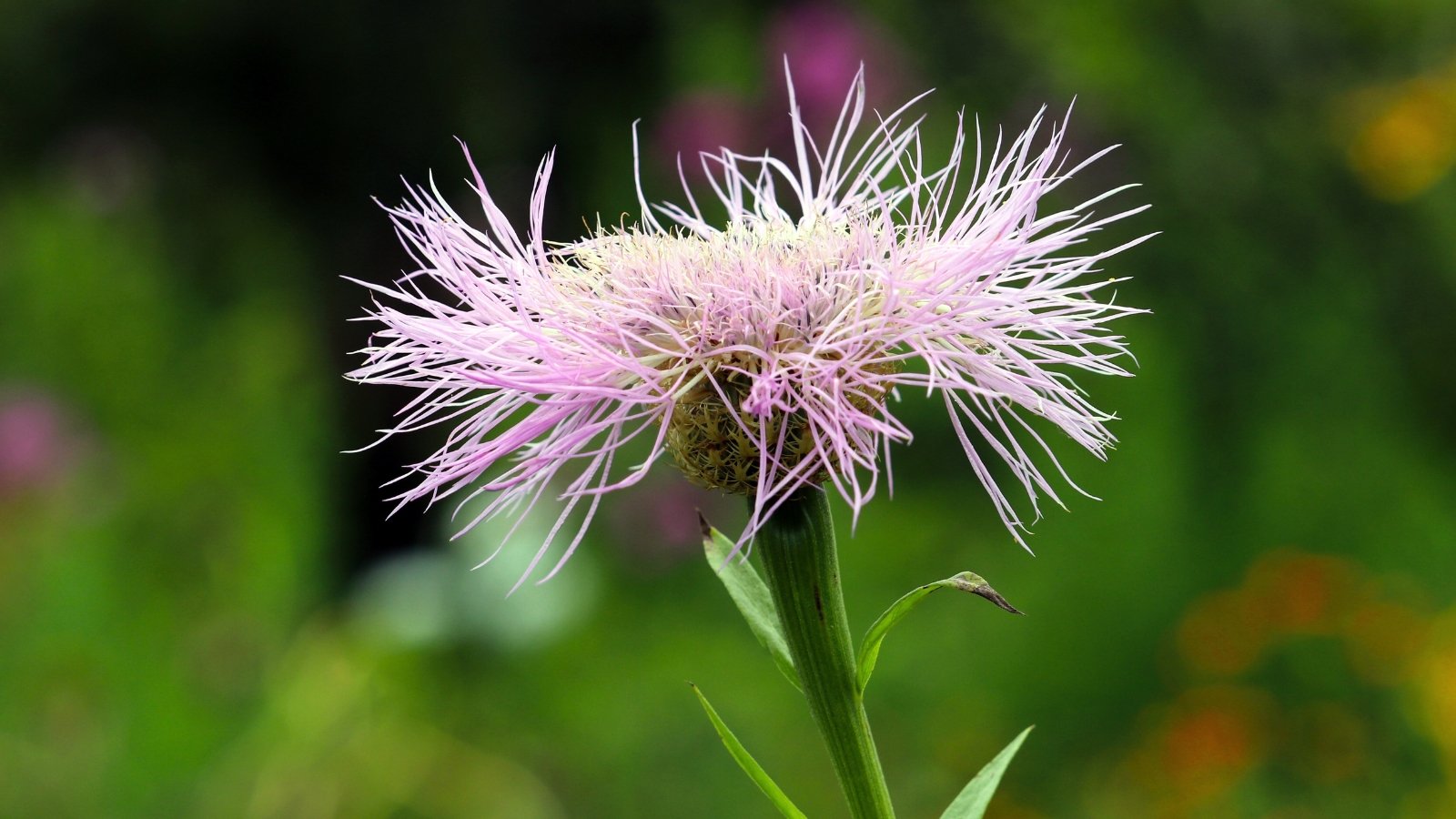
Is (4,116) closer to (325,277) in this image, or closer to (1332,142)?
(325,277)

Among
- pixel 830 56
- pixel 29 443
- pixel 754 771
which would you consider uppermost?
pixel 830 56

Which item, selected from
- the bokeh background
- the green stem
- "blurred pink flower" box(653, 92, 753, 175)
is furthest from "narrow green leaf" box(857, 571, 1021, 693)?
"blurred pink flower" box(653, 92, 753, 175)

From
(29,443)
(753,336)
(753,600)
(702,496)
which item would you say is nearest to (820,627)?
(753,600)

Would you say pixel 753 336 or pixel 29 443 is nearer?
pixel 753 336

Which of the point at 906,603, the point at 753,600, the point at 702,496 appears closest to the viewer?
the point at 906,603

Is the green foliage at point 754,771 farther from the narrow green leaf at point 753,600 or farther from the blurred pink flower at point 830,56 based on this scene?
the blurred pink flower at point 830,56

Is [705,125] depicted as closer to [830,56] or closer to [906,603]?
[830,56]

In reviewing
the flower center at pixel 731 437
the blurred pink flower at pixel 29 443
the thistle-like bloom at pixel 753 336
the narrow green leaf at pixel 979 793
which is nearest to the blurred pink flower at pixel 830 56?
the blurred pink flower at pixel 29 443
